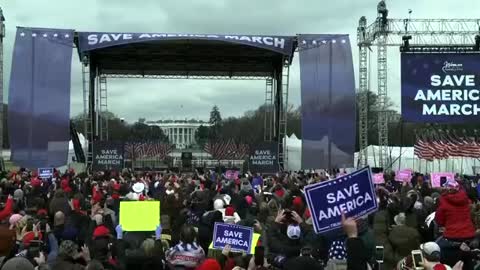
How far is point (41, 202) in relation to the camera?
10867mm

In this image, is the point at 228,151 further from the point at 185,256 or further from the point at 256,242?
the point at 185,256

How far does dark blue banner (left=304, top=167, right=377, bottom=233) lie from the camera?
575 centimetres

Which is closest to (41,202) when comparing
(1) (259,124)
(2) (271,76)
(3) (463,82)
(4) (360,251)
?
(4) (360,251)

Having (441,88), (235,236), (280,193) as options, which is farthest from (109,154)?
(235,236)

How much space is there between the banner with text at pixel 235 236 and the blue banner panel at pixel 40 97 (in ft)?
70.5

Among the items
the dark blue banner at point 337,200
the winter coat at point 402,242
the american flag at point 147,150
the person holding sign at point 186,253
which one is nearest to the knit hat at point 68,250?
the person holding sign at point 186,253

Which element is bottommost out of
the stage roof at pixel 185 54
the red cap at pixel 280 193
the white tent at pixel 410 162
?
the white tent at pixel 410 162

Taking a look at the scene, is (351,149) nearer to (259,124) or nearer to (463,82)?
(463,82)

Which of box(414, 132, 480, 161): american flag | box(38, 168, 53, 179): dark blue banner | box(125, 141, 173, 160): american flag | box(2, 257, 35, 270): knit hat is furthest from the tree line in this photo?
box(2, 257, 35, 270): knit hat

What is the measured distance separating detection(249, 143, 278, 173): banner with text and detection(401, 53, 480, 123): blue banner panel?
7186 mm

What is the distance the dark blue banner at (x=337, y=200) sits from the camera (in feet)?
18.9

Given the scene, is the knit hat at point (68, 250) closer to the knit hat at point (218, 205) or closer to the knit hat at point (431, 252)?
the knit hat at point (431, 252)

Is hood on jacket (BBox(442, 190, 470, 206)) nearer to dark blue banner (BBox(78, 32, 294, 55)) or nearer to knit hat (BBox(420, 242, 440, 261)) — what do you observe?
knit hat (BBox(420, 242, 440, 261))

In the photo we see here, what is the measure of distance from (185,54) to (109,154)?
10092 millimetres
